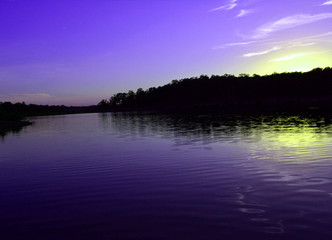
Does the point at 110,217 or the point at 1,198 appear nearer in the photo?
the point at 110,217

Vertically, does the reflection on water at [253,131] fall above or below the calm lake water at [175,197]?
above

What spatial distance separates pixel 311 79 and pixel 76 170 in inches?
8319

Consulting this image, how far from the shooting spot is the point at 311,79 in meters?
196

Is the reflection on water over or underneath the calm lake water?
over

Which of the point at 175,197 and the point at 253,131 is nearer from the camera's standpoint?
the point at 175,197

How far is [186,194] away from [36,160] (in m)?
16.9

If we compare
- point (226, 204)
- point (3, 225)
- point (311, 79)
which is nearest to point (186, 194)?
point (226, 204)

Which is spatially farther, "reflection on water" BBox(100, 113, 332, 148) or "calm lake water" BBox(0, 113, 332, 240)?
A: "reflection on water" BBox(100, 113, 332, 148)

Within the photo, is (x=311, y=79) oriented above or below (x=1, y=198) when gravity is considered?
above

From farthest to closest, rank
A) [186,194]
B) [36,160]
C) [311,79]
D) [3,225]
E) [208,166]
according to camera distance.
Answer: [311,79], [36,160], [208,166], [186,194], [3,225]

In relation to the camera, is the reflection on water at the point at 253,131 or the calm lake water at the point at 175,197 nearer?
the calm lake water at the point at 175,197

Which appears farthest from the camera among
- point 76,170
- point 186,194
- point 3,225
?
point 76,170

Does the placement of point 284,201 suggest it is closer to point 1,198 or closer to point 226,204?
point 226,204

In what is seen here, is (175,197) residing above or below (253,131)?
below
